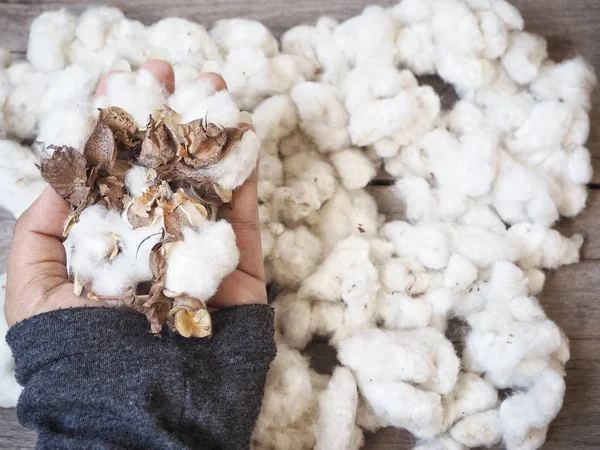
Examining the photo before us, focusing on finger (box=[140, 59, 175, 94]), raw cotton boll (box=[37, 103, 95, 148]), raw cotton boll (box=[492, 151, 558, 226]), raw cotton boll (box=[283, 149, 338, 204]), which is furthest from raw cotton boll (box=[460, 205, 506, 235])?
raw cotton boll (box=[37, 103, 95, 148])

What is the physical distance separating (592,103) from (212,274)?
3.02 feet

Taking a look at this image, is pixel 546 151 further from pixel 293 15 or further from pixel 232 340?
pixel 232 340

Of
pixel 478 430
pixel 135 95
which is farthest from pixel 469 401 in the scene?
pixel 135 95

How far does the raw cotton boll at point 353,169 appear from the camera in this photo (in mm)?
1239

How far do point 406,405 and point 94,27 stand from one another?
3.02 feet

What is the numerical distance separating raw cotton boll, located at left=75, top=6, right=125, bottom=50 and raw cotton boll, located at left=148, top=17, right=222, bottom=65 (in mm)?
89

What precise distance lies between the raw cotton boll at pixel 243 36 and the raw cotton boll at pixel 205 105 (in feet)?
0.95

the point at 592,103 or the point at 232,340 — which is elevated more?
the point at 592,103

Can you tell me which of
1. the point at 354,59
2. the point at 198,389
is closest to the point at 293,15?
the point at 354,59

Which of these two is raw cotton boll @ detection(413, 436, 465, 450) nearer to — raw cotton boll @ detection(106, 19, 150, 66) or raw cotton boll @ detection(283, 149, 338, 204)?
raw cotton boll @ detection(283, 149, 338, 204)

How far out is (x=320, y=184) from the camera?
1225 mm

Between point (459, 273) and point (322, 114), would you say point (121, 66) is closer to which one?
point (322, 114)

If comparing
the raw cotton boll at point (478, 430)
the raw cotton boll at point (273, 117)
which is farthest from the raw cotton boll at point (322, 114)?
the raw cotton boll at point (478, 430)

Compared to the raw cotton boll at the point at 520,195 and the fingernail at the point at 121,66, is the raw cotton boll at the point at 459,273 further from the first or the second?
the fingernail at the point at 121,66
